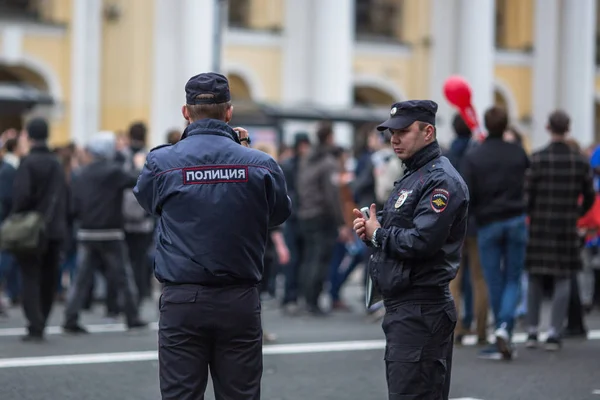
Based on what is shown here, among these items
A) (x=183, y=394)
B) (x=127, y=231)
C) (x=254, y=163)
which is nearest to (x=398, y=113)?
(x=254, y=163)

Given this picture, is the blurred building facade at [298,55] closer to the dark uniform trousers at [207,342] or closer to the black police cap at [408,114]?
the black police cap at [408,114]

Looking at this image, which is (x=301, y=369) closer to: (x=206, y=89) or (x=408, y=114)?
(x=408, y=114)

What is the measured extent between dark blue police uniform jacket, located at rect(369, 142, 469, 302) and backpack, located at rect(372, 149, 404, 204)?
701 centimetres

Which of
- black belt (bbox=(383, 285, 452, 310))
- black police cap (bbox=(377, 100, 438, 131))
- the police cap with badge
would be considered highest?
the police cap with badge

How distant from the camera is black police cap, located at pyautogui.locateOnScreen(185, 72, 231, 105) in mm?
5934

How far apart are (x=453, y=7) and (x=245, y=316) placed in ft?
111

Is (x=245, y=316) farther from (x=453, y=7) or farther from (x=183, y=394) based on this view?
(x=453, y=7)

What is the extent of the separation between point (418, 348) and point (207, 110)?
1481 mm

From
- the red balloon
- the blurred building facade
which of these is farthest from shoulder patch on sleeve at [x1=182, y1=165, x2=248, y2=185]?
the blurred building facade

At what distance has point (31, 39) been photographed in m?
31.2

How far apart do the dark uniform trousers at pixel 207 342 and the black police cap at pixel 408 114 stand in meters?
1.13

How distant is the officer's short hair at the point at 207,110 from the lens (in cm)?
595

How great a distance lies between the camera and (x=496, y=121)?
10750 mm

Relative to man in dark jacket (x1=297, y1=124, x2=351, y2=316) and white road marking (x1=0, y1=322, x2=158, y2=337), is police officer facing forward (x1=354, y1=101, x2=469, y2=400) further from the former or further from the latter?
man in dark jacket (x1=297, y1=124, x2=351, y2=316)
